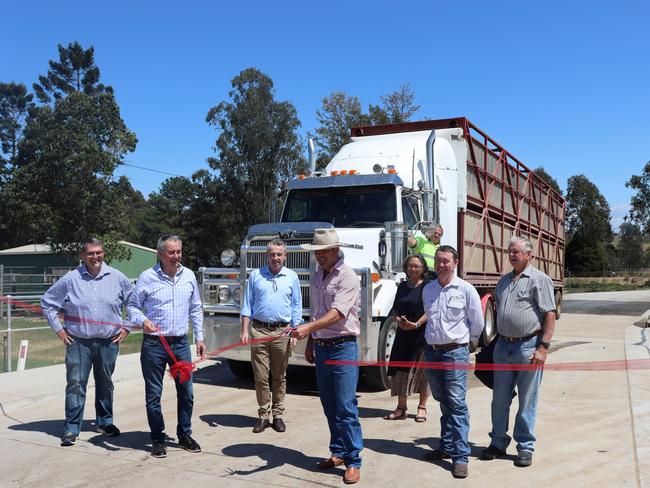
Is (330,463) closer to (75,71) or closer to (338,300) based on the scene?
(338,300)

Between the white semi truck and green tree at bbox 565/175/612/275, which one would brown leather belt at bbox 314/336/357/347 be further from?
green tree at bbox 565/175/612/275

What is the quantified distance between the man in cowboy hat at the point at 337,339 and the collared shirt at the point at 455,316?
76 cm

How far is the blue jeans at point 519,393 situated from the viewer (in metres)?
5.43

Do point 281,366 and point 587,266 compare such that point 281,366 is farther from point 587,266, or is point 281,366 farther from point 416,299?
point 587,266

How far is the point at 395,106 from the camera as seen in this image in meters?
34.3

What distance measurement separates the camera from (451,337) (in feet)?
17.9

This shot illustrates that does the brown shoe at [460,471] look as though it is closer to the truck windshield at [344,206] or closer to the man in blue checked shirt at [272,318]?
the man in blue checked shirt at [272,318]

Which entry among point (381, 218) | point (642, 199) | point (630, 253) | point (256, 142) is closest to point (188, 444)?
point (381, 218)

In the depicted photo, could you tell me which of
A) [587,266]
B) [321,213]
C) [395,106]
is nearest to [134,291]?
[321,213]

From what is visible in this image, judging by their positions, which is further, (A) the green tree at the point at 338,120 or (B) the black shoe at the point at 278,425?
(A) the green tree at the point at 338,120

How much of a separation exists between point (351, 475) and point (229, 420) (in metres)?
2.61

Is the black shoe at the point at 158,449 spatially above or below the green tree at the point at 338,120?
below

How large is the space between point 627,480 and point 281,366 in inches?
138

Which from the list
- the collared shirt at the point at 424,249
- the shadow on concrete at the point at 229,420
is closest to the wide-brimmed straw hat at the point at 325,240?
the shadow on concrete at the point at 229,420
